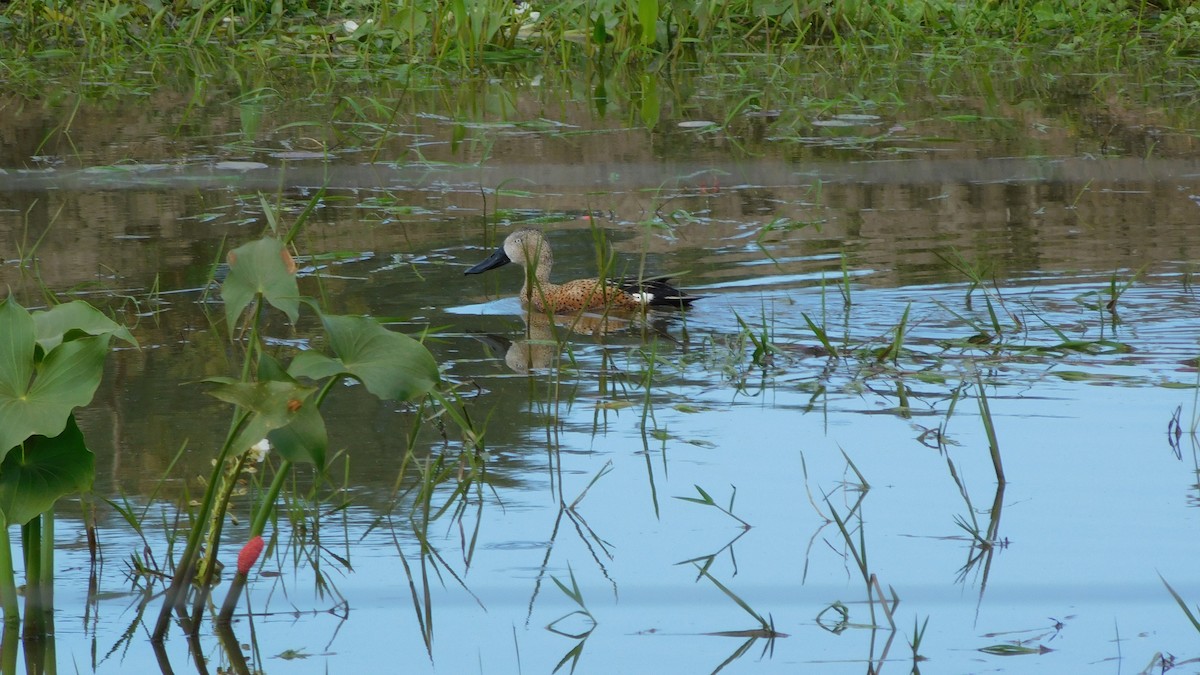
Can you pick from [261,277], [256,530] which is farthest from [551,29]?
[256,530]

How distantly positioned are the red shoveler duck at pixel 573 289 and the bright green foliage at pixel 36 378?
253 cm

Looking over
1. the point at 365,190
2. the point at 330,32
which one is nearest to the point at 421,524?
the point at 365,190

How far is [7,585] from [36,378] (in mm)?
385

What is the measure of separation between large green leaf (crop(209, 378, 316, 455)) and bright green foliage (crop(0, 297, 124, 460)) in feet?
0.80

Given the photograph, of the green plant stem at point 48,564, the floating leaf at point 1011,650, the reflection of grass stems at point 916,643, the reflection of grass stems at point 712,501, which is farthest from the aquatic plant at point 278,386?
the floating leaf at point 1011,650

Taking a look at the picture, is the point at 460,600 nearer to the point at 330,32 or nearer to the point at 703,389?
the point at 703,389

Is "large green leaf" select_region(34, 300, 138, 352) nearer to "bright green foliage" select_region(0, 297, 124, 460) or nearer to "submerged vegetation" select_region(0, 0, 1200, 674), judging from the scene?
"submerged vegetation" select_region(0, 0, 1200, 674)

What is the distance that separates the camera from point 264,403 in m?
2.90

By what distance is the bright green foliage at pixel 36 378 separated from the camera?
113 inches

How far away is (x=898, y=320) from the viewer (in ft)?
18.4

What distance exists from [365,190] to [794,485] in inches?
177

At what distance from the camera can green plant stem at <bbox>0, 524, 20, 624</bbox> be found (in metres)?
2.97

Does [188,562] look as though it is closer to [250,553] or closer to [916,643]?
[250,553]

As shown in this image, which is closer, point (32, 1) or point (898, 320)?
point (898, 320)
